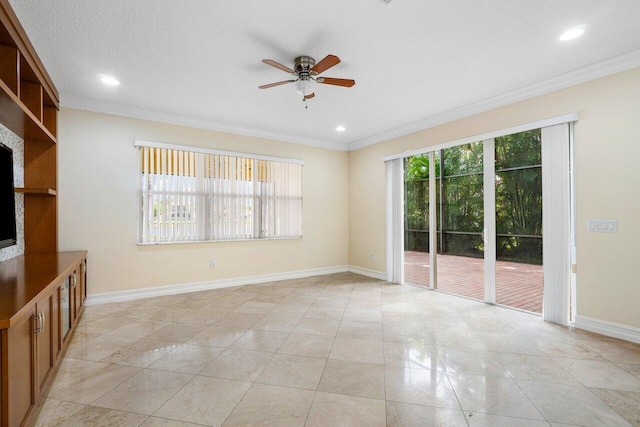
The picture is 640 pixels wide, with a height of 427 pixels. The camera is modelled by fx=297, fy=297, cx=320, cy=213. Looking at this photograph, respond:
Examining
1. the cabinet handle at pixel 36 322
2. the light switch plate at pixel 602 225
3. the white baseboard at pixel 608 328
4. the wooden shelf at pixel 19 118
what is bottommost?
the white baseboard at pixel 608 328

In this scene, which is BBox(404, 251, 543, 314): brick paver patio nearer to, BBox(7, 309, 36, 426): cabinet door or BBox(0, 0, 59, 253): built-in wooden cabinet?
BBox(7, 309, 36, 426): cabinet door

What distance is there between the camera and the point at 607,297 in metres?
2.99

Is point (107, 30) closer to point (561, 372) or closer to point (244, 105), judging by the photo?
point (244, 105)

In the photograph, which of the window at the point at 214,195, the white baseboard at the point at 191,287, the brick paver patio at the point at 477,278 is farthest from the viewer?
the window at the point at 214,195

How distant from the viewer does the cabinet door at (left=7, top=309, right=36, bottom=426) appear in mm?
1417

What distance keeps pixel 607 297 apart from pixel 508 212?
1333mm

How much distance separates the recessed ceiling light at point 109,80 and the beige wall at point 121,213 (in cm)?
86

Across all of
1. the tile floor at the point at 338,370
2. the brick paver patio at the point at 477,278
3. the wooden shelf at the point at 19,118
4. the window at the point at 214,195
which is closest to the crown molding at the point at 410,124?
the window at the point at 214,195

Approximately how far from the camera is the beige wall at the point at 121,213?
3.90m

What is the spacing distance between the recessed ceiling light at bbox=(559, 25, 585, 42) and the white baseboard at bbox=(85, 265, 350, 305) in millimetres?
4815

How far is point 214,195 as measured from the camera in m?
4.82

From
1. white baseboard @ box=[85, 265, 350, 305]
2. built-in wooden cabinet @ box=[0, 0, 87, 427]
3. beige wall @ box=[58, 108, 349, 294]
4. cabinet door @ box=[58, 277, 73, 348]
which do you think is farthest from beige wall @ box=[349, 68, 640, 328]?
cabinet door @ box=[58, 277, 73, 348]

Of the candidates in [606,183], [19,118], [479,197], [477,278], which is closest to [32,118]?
[19,118]

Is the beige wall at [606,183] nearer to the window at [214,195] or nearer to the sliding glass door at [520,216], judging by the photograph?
the sliding glass door at [520,216]
